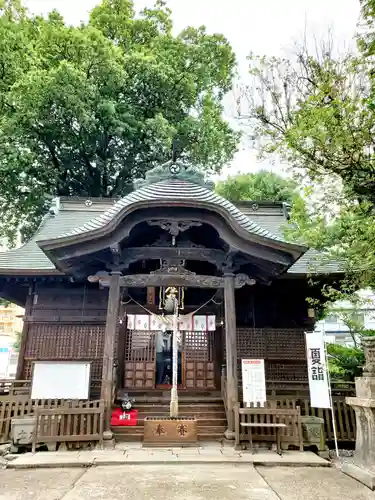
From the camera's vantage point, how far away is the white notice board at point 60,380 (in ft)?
25.4

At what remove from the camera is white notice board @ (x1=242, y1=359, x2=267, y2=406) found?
7.29 m

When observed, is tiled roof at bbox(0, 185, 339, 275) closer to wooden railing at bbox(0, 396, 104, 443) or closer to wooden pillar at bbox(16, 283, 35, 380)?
wooden pillar at bbox(16, 283, 35, 380)

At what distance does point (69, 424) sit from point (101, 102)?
1526cm

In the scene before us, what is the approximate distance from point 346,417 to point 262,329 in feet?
9.17

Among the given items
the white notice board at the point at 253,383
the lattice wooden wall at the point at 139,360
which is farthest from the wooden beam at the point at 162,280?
the lattice wooden wall at the point at 139,360

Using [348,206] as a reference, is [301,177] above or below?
above

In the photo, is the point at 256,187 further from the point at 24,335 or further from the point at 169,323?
the point at 24,335

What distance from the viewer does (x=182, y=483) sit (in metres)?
4.88

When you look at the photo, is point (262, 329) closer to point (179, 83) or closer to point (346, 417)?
point (346, 417)

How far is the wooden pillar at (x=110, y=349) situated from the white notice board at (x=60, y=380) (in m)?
0.84

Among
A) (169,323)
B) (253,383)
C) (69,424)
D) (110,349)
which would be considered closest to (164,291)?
(169,323)

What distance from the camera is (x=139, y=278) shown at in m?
8.02

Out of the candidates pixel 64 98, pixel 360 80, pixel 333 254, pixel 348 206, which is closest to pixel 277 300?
pixel 333 254

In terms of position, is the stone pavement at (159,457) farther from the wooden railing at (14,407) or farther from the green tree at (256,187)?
the green tree at (256,187)
